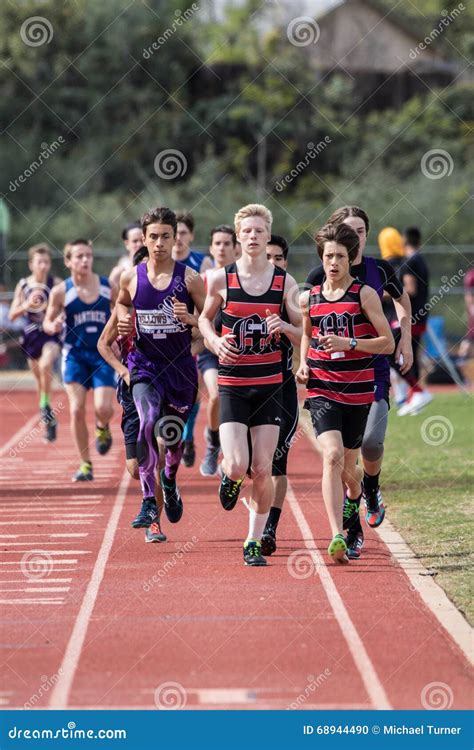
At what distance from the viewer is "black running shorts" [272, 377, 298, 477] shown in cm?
903

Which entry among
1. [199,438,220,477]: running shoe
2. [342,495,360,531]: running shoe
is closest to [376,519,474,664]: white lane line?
[342,495,360,531]: running shoe

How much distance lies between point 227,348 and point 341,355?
0.69 metres

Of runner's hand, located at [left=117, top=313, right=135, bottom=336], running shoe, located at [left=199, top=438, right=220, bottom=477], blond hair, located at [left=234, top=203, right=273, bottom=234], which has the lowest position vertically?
running shoe, located at [left=199, top=438, right=220, bottom=477]

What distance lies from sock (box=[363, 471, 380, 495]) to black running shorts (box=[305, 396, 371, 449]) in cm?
82

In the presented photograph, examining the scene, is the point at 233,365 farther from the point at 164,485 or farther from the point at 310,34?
the point at 310,34

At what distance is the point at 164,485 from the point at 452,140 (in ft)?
113

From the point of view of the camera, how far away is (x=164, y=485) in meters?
9.32
